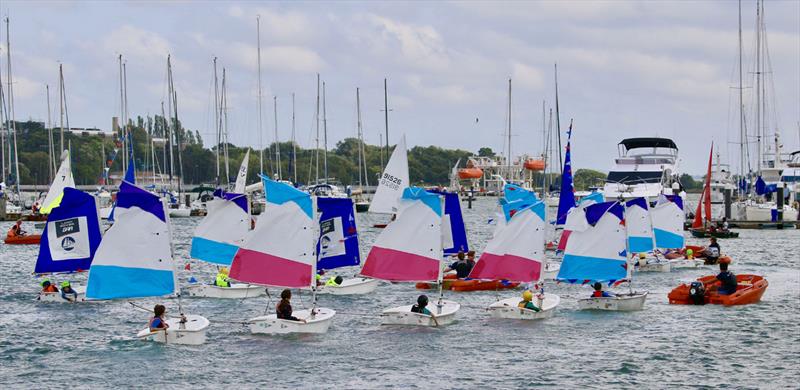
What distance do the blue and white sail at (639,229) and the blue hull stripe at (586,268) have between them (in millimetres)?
13322

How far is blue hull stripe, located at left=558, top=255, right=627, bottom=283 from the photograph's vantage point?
4047 centimetres

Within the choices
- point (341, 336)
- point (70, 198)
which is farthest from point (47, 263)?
point (341, 336)

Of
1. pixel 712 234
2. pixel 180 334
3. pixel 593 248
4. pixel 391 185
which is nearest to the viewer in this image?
pixel 180 334

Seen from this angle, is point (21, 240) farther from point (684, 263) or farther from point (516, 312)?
point (516, 312)

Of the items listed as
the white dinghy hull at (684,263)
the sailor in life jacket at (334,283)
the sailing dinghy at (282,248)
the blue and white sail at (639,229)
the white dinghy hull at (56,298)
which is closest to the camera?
the sailing dinghy at (282,248)

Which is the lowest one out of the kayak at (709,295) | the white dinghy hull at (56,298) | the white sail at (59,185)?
the kayak at (709,295)

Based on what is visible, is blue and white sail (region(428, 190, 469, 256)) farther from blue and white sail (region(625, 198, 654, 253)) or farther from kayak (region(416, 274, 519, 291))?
blue and white sail (region(625, 198, 654, 253))

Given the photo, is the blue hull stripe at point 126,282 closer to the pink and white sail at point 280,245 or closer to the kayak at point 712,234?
the pink and white sail at point 280,245

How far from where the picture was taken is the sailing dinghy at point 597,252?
4047 centimetres

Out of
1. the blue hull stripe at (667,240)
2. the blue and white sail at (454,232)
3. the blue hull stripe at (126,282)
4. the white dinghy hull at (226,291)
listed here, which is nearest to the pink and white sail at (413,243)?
the blue and white sail at (454,232)

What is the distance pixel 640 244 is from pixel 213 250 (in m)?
22.2

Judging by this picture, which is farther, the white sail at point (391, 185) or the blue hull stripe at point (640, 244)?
the blue hull stripe at point (640, 244)

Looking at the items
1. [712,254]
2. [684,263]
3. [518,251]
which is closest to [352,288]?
[518,251]

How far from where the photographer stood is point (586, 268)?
4053 cm
